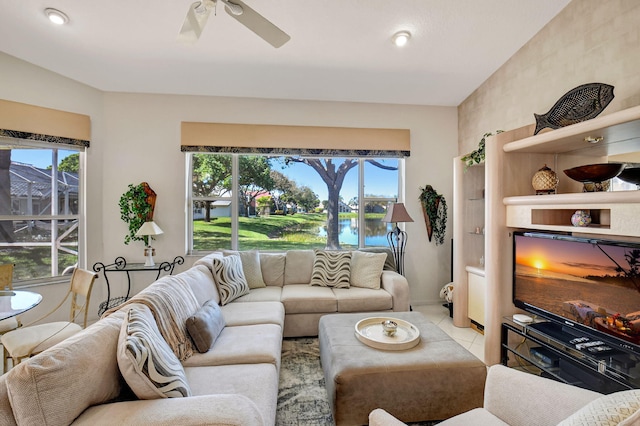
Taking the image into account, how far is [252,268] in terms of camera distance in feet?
10.9

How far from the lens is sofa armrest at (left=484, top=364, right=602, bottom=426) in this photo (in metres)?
1.08

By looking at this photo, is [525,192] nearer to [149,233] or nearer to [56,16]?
[149,233]

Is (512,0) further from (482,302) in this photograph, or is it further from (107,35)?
(107,35)

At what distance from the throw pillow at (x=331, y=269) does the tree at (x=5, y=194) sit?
334cm

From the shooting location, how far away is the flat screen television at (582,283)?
166cm

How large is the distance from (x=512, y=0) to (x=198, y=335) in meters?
3.56

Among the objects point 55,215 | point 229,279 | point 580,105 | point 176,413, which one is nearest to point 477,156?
point 580,105

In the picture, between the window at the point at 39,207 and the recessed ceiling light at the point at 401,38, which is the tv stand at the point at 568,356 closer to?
the recessed ceiling light at the point at 401,38

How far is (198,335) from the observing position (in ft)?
5.81

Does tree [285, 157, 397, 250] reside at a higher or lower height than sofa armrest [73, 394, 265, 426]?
higher

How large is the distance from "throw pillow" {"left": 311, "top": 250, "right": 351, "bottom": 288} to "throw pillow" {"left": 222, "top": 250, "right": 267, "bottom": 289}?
63cm

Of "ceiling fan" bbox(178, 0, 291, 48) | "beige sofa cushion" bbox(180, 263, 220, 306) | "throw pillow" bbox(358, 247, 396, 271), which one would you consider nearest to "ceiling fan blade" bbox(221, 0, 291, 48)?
"ceiling fan" bbox(178, 0, 291, 48)

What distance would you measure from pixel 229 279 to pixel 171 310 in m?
1.11

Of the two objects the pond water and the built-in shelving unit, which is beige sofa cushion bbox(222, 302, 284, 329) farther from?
the built-in shelving unit
